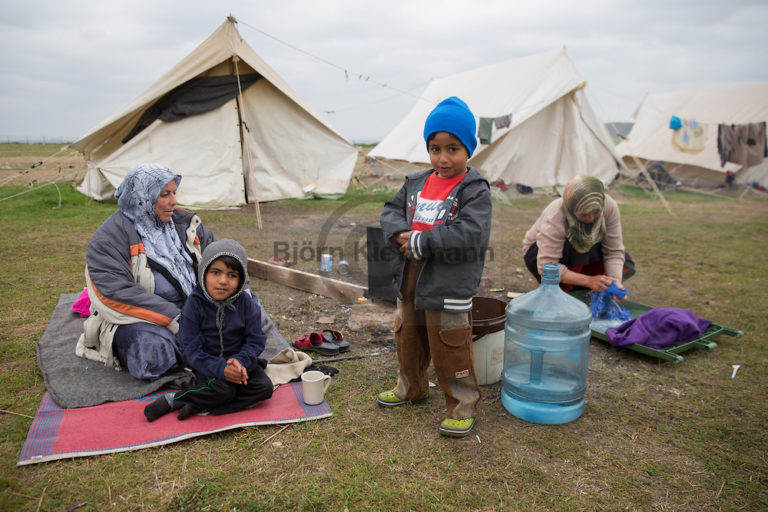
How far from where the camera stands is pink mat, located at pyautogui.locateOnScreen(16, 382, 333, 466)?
230 cm

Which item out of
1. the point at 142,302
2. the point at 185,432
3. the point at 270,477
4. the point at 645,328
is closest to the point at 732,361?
the point at 645,328

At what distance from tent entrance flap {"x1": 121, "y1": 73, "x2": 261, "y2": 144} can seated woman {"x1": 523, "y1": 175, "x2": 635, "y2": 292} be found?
7563 mm

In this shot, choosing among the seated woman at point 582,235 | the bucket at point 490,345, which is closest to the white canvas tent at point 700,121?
the seated woman at point 582,235

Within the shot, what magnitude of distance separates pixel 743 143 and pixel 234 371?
18109 millimetres

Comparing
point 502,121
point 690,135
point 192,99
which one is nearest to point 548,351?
point 192,99

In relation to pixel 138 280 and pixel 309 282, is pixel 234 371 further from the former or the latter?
pixel 309 282

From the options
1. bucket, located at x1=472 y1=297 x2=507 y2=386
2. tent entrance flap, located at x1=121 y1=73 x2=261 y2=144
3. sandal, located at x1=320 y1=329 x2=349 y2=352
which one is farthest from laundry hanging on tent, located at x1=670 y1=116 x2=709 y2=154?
sandal, located at x1=320 y1=329 x2=349 y2=352

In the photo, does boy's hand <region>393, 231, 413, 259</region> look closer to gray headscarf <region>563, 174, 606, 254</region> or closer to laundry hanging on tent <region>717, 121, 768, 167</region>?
gray headscarf <region>563, 174, 606, 254</region>

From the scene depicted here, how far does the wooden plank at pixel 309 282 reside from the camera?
15.5 feet

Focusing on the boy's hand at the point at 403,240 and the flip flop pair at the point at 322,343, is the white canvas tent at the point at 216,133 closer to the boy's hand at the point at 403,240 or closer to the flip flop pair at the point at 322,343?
the flip flop pair at the point at 322,343

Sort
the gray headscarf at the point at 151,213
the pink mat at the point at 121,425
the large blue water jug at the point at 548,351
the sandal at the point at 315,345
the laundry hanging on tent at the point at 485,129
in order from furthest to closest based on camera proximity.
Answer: the laundry hanging on tent at the point at 485,129, the sandal at the point at 315,345, the gray headscarf at the point at 151,213, the large blue water jug at the point at 548,351, the pink mat at the point at 121,425

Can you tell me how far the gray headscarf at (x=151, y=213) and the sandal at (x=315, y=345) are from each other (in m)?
0.88

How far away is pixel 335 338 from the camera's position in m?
3.70

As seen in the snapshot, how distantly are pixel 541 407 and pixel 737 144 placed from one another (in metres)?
16.9
